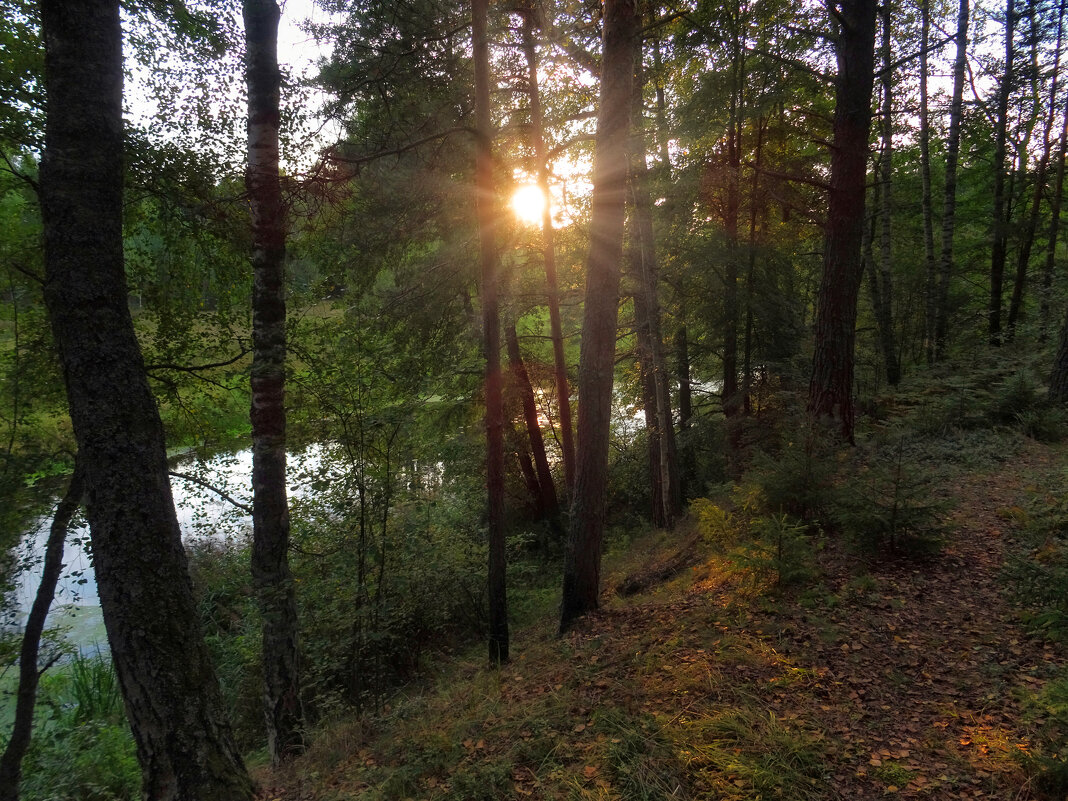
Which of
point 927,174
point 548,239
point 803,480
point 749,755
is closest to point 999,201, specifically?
point 927,174

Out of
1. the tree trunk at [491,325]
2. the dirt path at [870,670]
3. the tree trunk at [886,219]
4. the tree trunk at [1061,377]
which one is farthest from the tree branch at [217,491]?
the tree trunk at [886,219]

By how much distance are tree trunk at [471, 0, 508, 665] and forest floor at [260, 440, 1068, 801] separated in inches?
33.0

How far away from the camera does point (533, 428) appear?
12875 mm

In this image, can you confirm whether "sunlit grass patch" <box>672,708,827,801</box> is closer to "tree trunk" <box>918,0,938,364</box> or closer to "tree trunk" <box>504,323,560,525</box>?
"tree trunk" <box>504,323,560,525</box>

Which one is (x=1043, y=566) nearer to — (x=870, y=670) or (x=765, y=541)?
(x=870, y=670)

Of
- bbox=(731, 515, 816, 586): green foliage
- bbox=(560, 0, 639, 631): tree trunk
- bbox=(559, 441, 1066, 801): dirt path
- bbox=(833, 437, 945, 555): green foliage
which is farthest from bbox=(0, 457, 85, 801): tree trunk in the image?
bbox=(833, 437, 945, 555): green foliage

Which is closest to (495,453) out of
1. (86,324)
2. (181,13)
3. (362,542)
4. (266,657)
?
(362,542)

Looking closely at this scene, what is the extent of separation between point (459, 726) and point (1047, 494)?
261 inches

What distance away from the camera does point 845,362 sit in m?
7.56

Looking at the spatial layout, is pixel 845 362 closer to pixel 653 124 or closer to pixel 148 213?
pixel 653 124

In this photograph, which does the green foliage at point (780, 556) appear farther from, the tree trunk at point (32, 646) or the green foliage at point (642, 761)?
the tree trunk at point (32, 646)

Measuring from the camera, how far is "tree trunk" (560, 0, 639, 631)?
554 centimetres

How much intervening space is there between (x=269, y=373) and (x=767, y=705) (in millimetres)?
5011

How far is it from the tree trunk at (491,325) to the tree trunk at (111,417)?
3.41 meters
